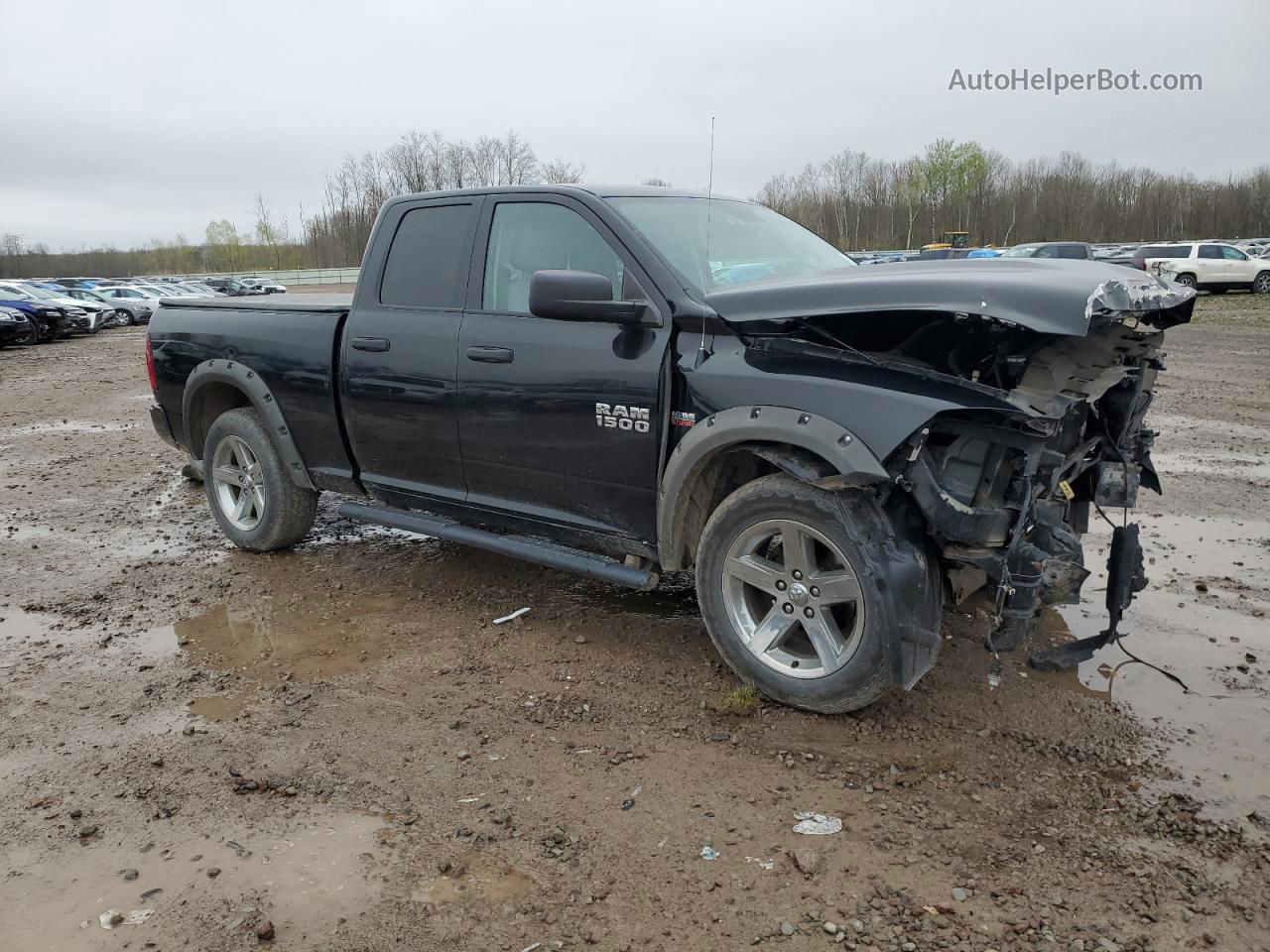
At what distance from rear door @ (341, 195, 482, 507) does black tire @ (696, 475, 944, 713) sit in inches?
60.7

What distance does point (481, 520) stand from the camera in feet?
15.3

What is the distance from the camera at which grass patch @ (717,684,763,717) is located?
370 centimetres

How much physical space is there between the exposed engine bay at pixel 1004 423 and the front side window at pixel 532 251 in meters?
1.03

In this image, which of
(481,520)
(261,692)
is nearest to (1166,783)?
(481,520)

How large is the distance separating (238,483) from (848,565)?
4098mm

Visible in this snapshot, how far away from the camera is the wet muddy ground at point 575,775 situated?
257 centimetres

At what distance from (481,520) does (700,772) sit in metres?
1.86

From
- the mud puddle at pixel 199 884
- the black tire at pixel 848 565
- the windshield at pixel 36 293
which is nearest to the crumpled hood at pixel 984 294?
the black tire at pixel 848 565

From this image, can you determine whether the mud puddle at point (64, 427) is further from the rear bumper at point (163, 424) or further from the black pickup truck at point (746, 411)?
the black pickup truck at point (746, 411)

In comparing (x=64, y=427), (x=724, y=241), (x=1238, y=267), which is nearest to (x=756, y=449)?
(x=724, y=241)

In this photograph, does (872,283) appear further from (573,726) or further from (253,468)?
(253,468)

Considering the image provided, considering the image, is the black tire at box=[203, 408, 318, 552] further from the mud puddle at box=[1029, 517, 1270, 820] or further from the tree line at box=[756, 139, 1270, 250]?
the tree line at box=[756, 139, 1270, 250]

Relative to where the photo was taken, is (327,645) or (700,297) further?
(327,645)

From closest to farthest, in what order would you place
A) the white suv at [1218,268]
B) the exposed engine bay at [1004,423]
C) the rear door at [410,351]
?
the exposed engine bay at [1004,423] < the rear door at [410,351] < the white suv at [1218,268]
